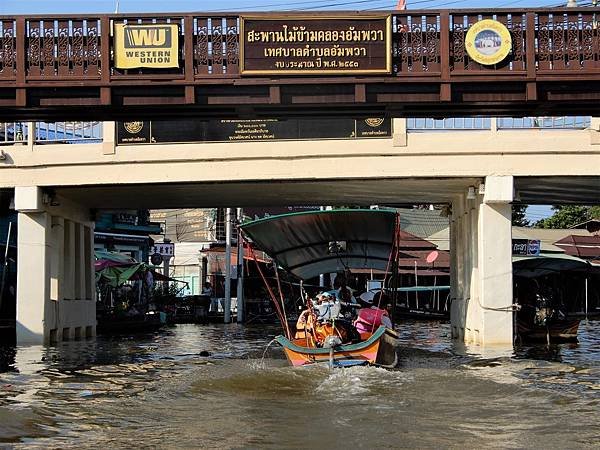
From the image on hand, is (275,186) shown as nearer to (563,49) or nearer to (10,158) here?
(10,158)

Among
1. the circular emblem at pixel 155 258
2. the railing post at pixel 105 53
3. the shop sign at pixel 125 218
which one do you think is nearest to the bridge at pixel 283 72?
the railing post at pixel 105 53

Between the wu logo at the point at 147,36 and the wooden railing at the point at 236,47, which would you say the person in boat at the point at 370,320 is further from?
the wu logo at the point at 147,36

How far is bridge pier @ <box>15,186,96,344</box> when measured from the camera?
21.3 m

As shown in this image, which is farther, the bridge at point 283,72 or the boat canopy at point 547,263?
the boat canopy at point 547,263

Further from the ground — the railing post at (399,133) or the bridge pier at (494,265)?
the railing post at (399,133)

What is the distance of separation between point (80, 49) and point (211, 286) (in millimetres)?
31915

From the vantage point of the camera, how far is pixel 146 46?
12.0 m

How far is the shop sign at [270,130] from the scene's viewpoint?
1973 centimetres

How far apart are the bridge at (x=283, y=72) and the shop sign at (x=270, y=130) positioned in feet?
24.2

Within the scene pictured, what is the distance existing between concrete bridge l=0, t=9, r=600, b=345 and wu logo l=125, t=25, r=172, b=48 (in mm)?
134

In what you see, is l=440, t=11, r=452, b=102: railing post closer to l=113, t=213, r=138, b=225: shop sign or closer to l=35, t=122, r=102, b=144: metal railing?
l=35, t=122, r=102, b=144: metal railing

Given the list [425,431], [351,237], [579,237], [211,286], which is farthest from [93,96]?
[579,237]

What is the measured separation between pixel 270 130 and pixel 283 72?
7.96 meters

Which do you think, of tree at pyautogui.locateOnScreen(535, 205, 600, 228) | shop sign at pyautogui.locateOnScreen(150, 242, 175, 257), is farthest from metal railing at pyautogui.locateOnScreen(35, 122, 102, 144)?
tree at pyautogui.locateOnScreen(535, 205, 600, 228)
